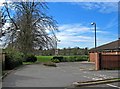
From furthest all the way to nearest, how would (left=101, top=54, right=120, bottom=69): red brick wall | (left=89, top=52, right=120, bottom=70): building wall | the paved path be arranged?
1. (left=101, top=54, right=120, bottom=69): red brick wall
2. (left=89, top=52, right=120, bottom=70): building wall
3. the paved path

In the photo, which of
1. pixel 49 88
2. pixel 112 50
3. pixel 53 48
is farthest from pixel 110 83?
pixel 53 48

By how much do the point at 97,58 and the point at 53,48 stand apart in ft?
82.8

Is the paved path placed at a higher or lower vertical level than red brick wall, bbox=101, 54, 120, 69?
lower

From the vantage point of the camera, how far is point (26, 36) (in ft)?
173

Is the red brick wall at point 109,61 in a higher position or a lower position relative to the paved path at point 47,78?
higher

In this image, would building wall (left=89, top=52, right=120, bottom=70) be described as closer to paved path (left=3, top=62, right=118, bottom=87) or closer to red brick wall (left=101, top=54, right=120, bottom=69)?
red brick wall (left=101, top=54, right=120, bottom=69)

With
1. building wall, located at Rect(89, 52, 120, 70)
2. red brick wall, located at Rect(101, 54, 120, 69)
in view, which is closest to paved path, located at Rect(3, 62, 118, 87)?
building wall, located at Rect(89, 52, 120, 70)

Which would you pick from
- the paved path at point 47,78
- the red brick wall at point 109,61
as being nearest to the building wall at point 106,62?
the red brick wall at point 109,61

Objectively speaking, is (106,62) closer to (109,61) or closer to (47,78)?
(109,61)

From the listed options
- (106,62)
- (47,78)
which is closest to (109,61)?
(106,62)

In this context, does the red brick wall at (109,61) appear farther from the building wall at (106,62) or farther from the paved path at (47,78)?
the paved path at (47,78)

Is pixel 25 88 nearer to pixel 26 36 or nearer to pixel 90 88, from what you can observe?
pixel 90 88

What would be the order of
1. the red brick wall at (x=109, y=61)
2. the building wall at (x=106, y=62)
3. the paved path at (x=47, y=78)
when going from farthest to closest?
the red brick wall at (x=109, y=61)
the building wall at (x=106, y=62)
the paved path at (x=47, y=78)

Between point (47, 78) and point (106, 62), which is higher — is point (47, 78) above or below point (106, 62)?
below
